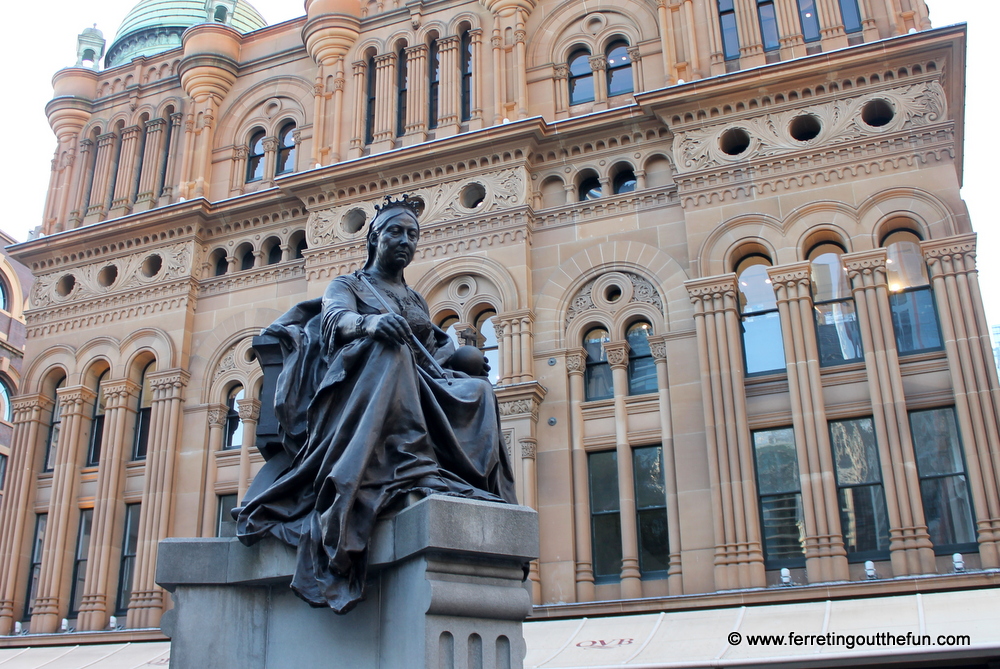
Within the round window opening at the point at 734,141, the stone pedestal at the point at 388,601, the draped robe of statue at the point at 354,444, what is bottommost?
the stone pedestal at the point at 388,601

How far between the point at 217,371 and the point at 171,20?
15.8 metres

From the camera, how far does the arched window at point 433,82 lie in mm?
24672

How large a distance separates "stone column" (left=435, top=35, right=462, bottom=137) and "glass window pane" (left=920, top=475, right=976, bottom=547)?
13149 millimetres

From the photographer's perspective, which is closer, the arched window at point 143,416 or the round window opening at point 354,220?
the round window opening at point 354,220

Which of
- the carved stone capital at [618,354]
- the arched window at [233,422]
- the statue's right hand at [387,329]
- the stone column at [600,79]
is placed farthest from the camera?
the arched window at [233,422]

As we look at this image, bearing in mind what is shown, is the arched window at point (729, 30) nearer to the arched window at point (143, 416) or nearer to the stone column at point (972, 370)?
the stone column at point (972, 370)

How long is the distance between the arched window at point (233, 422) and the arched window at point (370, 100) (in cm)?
712

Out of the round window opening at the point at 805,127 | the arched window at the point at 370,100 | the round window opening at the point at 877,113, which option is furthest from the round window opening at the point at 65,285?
the round window opening at the point at 877,113

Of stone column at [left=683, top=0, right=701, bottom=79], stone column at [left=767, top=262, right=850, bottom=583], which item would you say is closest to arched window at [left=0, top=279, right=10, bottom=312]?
stone column at [left=683, top=0, right=701, bottom=79]

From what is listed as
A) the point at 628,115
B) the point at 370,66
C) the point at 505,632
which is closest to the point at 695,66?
the point at 628,115

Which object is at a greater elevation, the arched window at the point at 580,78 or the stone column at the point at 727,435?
the arched window at the point at 580,78

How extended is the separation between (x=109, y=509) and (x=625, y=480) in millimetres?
12562

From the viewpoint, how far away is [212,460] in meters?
23.4

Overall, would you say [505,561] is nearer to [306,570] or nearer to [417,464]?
[417,464]
